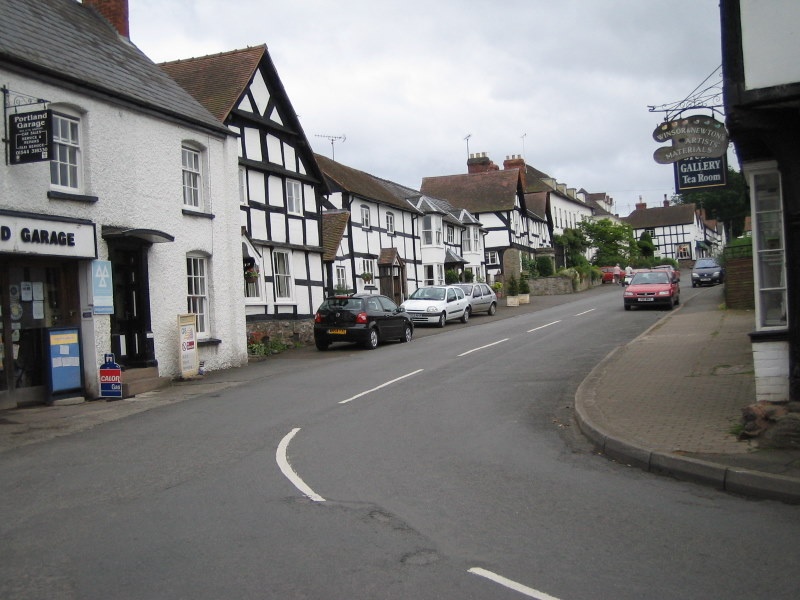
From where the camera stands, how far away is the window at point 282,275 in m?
25.4

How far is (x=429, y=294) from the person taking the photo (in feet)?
106

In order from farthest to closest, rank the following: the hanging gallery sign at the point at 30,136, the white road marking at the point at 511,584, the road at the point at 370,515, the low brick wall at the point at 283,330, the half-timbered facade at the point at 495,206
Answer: the half-timbered facade at the point at 495,206 < the low brick wall at the point at 283,330 < the hanging gallery sign at the point at 30,136 < the road at the point at 370,515 < the white road marking at the point at 511,584

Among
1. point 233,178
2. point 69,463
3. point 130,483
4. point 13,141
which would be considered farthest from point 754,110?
point 233,178

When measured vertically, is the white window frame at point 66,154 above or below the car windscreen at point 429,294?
above

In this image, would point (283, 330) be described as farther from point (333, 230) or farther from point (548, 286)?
point (548, 286)

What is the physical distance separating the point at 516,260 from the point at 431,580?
57.7m

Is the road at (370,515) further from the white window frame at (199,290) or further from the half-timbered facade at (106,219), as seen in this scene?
the white window frame at (199,290)

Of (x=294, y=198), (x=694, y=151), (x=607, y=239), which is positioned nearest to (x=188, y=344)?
(x=294, y=198)

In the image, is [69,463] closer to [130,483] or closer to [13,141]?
[130,483]

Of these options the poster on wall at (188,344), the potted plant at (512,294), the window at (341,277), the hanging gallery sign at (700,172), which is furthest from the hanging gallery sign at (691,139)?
the potted plant at (512,294)

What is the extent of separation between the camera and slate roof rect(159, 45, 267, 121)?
2247cm

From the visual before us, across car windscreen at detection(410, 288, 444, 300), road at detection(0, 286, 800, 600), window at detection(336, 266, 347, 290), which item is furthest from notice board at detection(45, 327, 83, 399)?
car windscreen at detection(410, 288, 444, 300)

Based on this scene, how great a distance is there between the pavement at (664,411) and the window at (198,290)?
137 cm

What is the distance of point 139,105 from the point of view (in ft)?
53.9
